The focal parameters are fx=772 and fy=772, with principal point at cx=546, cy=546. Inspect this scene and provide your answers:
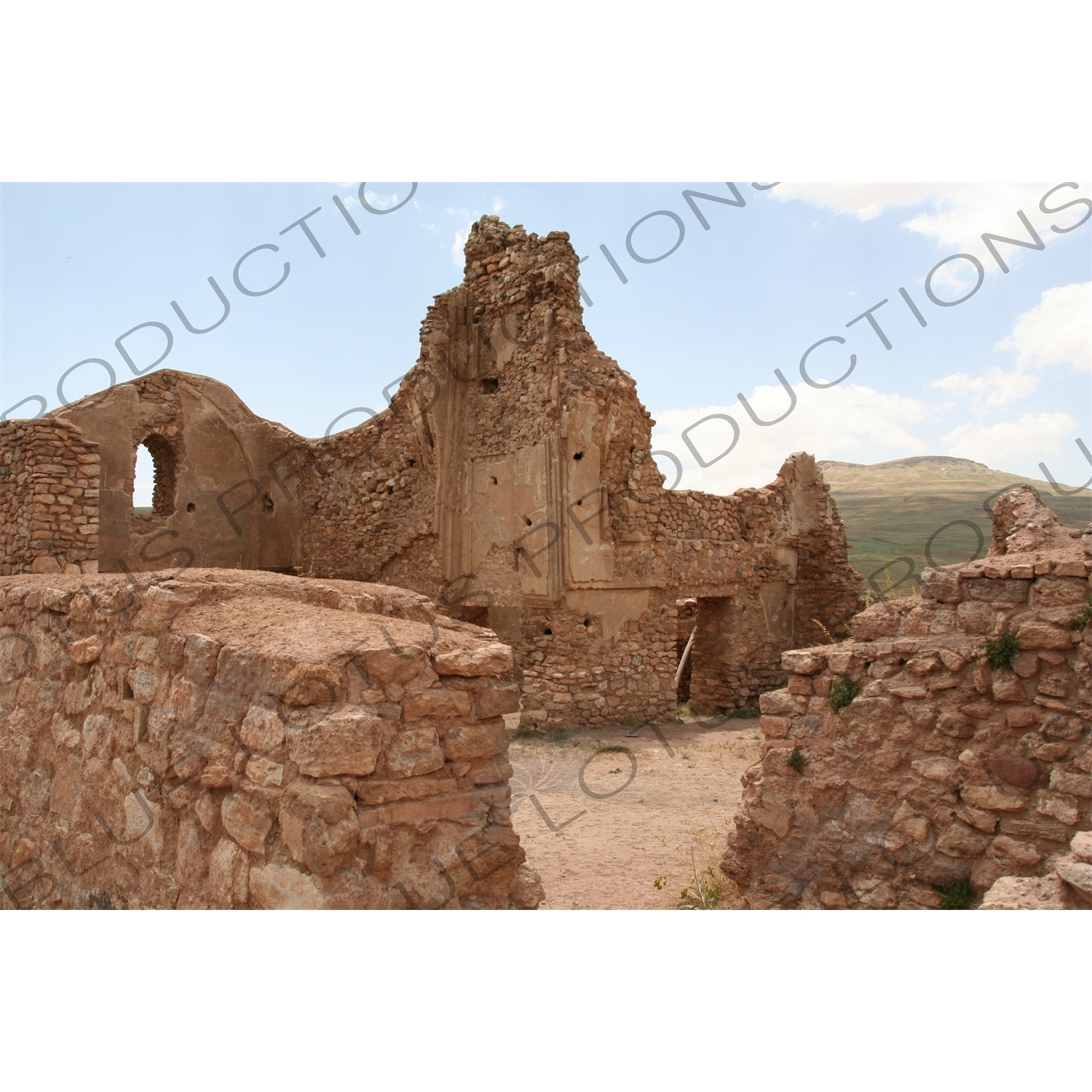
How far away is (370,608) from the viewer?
369 cm

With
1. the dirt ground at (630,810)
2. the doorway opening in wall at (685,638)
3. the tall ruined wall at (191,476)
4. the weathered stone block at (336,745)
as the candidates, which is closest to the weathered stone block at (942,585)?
the dirt ground at (630,810)

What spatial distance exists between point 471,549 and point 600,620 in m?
2.24

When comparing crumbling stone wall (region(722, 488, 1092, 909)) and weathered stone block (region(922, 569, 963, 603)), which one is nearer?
crumbling stone wall (region(722, 488, 1092, 909))

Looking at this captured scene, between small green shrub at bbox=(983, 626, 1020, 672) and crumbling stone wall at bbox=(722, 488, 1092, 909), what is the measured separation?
0.02 metres

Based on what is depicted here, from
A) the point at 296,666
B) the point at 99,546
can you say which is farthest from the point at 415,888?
the point at 99,546

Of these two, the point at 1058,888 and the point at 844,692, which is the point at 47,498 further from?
the point at 1058,888

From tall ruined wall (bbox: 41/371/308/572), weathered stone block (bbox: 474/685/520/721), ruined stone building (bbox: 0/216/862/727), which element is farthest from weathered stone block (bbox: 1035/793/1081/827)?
tall ruined wall (bbox: 41/371/308/572)

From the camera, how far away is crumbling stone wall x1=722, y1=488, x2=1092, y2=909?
11.5ft

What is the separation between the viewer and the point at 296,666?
2473 millimetres

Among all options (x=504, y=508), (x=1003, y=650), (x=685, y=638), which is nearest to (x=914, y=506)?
(x=685, y=638)

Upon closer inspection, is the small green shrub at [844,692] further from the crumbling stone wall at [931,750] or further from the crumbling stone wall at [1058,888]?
the crumbling stone wall at [1058,888]

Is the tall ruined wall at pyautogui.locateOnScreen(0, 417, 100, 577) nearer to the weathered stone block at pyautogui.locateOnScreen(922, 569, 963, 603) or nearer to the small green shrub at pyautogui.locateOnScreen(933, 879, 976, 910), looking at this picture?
the weathered stone block at pyautogui.locateOnScreen(922, 569, 963, 603)

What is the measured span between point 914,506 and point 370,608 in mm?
24365

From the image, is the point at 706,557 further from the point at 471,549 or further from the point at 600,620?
the point at 471,549
